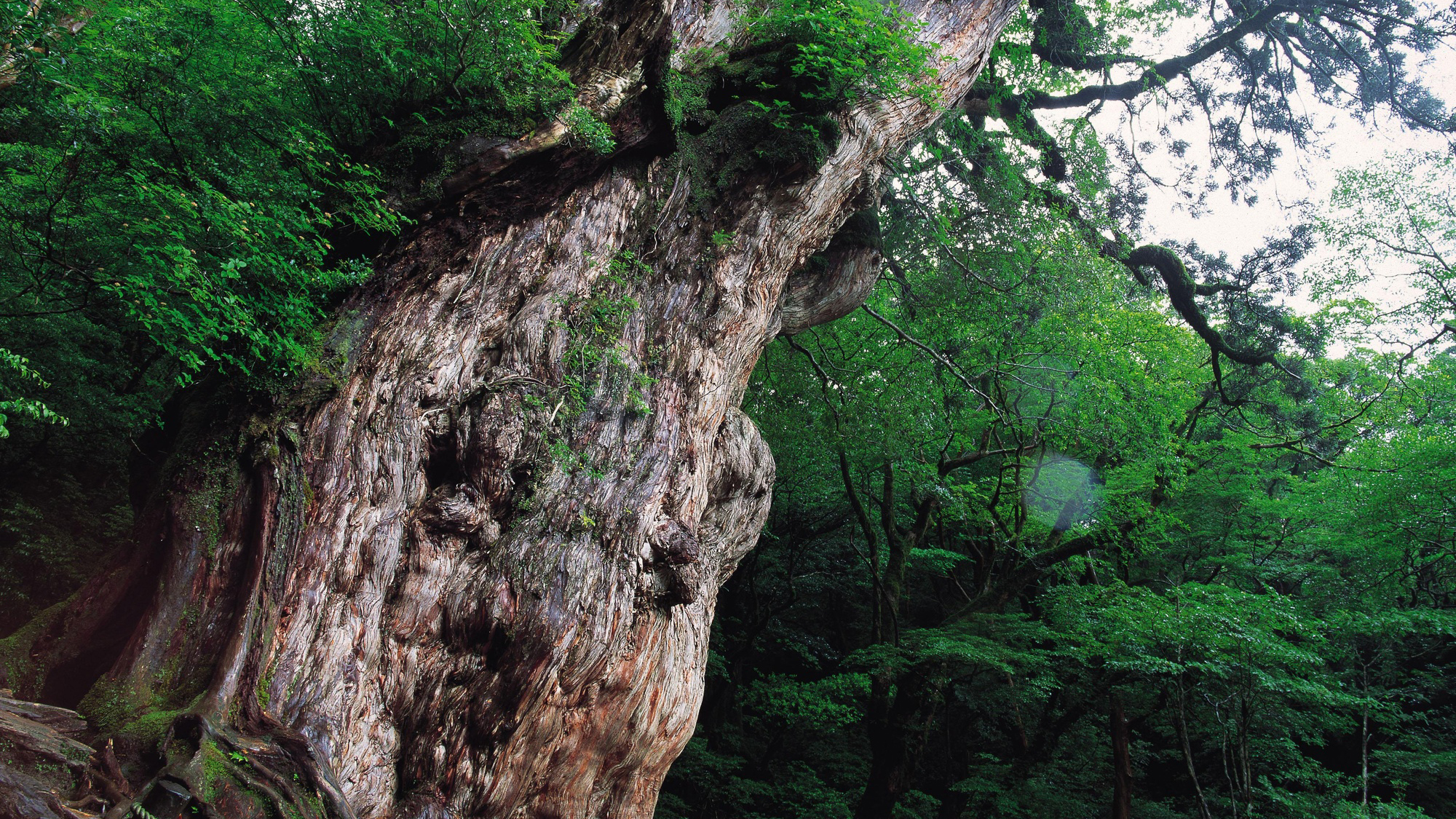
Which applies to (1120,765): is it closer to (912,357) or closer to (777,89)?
(912,357)

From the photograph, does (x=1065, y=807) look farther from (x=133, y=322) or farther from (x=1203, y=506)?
(x=133, y=322)

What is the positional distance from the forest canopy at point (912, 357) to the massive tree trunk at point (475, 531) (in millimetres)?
102

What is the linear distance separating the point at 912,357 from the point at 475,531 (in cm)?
770

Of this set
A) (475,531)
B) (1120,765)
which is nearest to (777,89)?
(475,531)

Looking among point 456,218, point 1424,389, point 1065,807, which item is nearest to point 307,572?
point 456,218

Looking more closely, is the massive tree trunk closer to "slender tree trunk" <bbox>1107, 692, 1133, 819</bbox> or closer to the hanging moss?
the hanging moss

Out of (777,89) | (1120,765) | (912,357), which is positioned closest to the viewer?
(777,89)

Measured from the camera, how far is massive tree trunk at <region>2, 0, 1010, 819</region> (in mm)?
2309

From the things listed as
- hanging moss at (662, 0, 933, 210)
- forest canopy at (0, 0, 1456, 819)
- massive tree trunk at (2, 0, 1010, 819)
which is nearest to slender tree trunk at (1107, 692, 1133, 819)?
forest canopy at (0, 0, 1456, 819)

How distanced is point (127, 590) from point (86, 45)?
1.95 meters

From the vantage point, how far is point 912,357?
960 centimetres

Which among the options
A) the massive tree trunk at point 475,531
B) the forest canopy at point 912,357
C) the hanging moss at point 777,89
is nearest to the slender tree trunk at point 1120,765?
the forest canopy at point 912,357

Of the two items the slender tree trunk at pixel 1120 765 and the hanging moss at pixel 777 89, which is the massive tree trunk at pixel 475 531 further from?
the slender tree trunk at pixel 1120 765

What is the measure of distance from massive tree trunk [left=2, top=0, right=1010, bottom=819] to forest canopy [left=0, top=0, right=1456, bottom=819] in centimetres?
10
